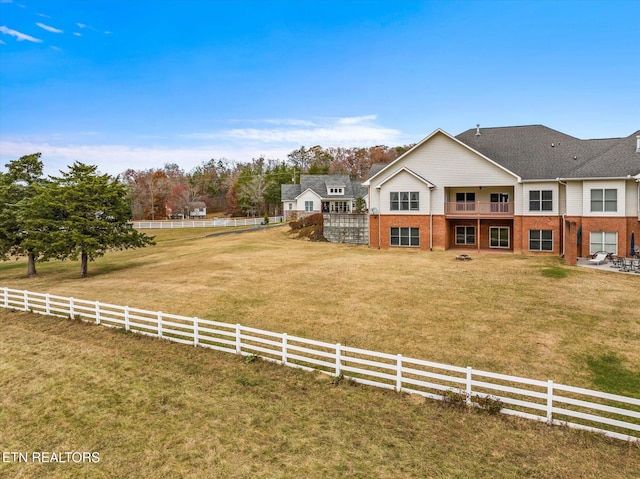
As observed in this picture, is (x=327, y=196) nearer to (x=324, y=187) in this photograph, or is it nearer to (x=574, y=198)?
(x=324, y=187)

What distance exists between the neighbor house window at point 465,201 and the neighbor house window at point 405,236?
387 centimetres

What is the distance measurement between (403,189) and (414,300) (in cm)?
1670

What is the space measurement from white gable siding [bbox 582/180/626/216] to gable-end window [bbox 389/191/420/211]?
11.6m

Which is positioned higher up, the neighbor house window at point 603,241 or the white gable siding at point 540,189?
the white gable siding at point 540,189

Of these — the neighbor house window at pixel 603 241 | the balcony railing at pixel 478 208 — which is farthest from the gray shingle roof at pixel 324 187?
the neighbor house window at pixel 603 241

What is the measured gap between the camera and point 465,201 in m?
33.0

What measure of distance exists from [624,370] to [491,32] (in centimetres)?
2922

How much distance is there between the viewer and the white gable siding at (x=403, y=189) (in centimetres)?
3256

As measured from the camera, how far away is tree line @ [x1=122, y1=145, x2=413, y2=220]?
267ft

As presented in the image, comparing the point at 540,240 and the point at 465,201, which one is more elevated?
the point at 465,201

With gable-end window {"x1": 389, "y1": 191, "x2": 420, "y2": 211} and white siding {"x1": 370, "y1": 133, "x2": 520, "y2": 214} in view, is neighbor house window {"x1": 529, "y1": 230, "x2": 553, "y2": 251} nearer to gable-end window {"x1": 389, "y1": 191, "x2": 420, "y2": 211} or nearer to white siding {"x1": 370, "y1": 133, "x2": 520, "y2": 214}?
white siding {"x1": 370, "y1": 133, "x2": 520, "y2": 214}

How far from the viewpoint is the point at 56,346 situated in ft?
48.6

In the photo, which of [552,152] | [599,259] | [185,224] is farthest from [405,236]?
[185,224]

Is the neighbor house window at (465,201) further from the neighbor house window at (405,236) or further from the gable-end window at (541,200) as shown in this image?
the gable-end window at (541,200)
